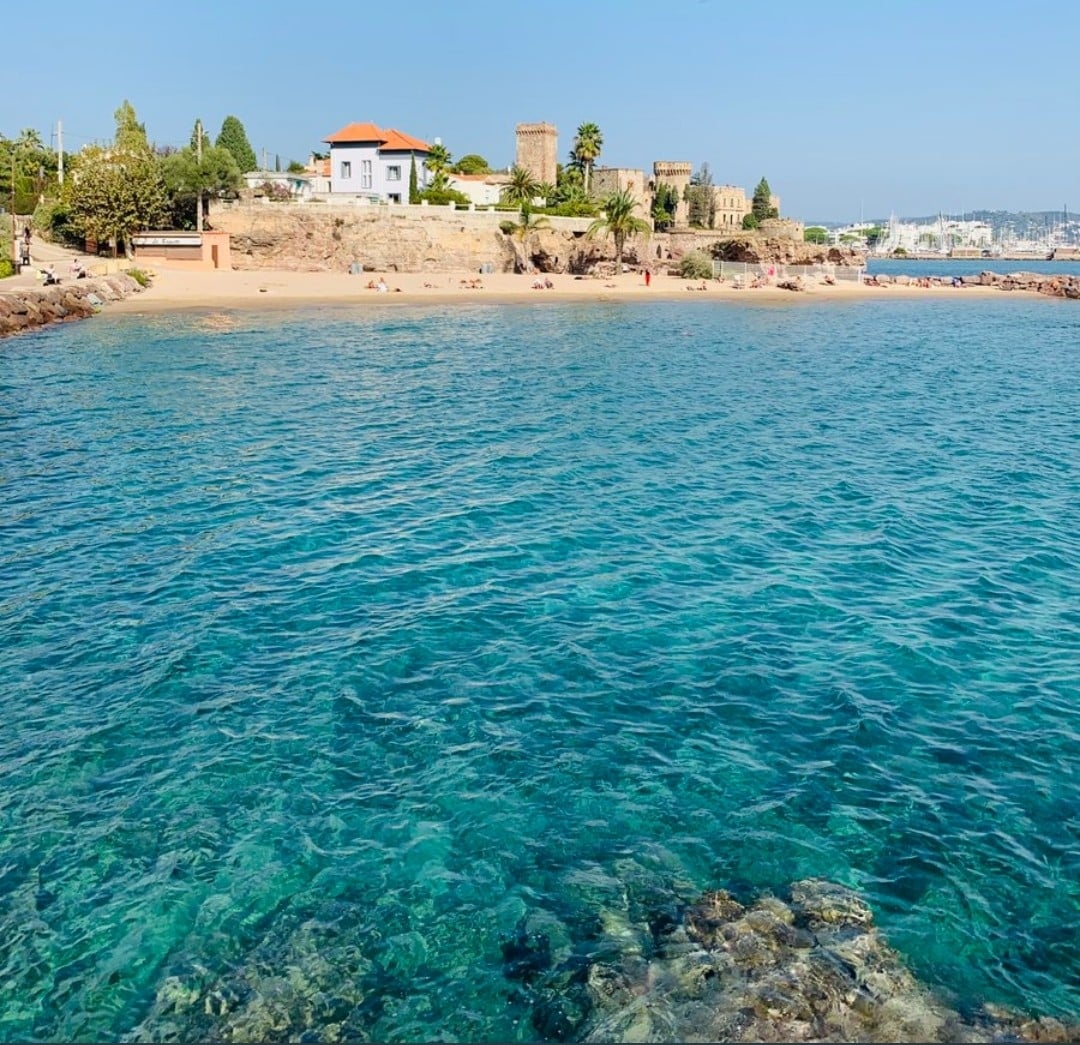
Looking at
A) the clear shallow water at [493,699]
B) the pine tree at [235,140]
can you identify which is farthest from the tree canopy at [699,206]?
the clear shallow water at [493,699]

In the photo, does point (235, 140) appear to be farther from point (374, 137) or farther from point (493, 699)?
point (493, 699)

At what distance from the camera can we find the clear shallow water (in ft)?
28.6

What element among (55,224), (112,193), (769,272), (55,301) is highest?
(112,193)

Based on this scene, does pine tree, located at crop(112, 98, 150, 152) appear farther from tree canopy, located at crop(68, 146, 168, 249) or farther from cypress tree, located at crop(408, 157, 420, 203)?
cypress tree, located at crop(408, 157, 420, 203)

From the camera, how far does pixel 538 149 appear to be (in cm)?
10706

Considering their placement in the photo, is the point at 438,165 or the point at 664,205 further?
the point at 664,205

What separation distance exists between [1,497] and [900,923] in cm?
2026

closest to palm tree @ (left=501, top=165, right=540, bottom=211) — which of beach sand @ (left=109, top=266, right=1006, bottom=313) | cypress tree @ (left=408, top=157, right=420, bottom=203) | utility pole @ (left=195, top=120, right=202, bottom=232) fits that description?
beach sand @ (left=109, top=266, right=1006, bottom=313)

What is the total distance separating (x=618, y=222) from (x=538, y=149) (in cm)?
2374

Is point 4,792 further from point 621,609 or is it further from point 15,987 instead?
point 621,609

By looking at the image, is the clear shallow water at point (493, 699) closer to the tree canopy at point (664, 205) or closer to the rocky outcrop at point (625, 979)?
the rocky outcrop at point (625, 979)

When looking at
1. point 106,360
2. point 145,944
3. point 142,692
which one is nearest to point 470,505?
point 142,692

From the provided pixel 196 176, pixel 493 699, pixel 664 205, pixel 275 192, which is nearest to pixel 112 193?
pixel 196 176

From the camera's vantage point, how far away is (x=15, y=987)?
7949 millimetres
